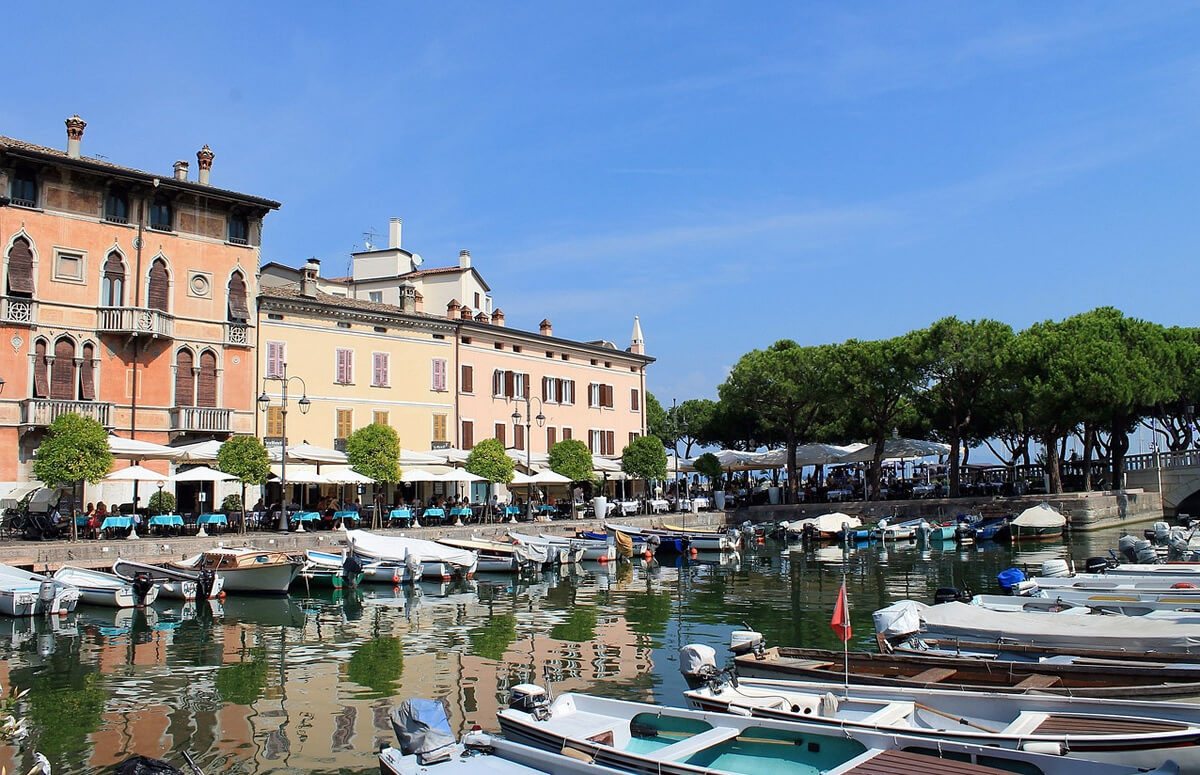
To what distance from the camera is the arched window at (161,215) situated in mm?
37844

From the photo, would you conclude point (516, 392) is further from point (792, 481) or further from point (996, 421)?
point (996, 421)

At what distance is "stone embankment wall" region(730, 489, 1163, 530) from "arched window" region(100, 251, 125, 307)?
3191cm

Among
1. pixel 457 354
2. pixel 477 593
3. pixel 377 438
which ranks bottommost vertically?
pixel 477 593

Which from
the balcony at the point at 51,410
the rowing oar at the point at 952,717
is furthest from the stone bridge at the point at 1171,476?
the balcony at the point at 51,410

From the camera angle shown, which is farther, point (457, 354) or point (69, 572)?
point (457, 354)

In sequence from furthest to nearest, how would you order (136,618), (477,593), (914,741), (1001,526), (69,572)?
(1001,526)
(477,593)
(69,572)
(136,618)
(914,741)

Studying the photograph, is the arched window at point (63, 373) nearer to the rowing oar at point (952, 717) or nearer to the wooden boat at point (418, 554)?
the wooden boat at point (418, 554)

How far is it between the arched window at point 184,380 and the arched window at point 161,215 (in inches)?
192

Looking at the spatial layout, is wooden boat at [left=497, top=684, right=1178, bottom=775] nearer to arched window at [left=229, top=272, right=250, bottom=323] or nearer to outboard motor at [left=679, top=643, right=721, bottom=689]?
outboard motor at [left=679, top=643, right=721, bottom=689]

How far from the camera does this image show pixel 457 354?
4800 centimetres

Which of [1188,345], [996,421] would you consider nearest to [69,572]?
[996,421]

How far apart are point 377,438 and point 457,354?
40.5ft

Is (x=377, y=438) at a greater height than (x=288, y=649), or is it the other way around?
(x=377, y=438)

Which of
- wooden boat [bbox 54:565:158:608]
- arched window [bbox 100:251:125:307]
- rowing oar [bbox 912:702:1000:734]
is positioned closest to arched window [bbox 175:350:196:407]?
arched window [bbox 100:251:125:307]
